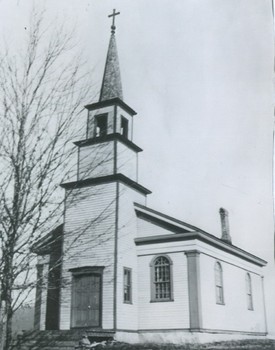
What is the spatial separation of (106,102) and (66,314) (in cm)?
904

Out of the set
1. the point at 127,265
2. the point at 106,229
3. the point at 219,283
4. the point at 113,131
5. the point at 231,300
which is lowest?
the point at 231,300

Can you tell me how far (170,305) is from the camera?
18.7 meters

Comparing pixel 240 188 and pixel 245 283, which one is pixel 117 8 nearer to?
pixel 240 188

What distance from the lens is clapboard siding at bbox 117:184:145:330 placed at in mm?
18219

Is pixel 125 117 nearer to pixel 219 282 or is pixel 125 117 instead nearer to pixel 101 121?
pixel 101 121

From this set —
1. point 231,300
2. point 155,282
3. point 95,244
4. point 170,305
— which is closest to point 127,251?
point 95,244

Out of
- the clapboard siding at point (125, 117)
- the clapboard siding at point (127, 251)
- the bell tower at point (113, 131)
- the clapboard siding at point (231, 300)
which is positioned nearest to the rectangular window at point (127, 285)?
the clapboard siding at point (127, 251)

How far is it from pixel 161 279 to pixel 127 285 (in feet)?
4.66

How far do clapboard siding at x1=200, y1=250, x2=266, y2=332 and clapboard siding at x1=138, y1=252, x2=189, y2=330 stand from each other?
75cm

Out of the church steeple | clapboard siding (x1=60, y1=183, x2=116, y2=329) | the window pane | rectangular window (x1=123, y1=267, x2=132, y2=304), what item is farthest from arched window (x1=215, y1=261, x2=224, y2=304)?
clapboard siding (x1=60, y1=183, x2=116, y2=329)

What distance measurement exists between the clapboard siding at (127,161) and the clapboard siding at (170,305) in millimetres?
3723

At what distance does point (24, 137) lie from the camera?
30.3 feet

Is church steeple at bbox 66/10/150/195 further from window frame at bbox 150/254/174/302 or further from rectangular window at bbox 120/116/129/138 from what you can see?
window frame at bbox 150/254/174/302

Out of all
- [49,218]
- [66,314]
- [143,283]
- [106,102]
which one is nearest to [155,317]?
[143,283]
